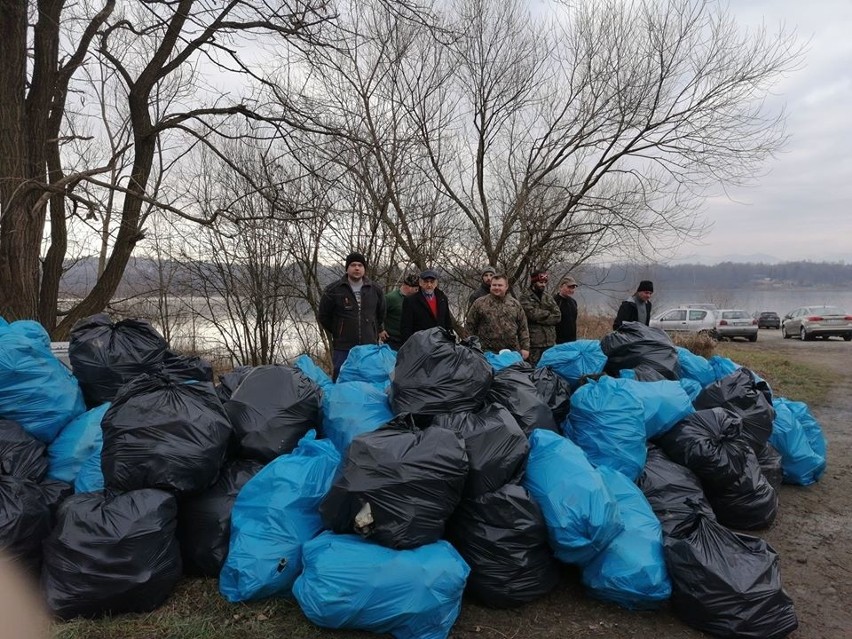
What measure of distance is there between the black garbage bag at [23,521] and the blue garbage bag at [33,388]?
1.64 feet

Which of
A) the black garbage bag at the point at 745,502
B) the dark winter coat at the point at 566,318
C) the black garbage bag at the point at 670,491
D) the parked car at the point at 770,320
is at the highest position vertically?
the dark winter coat at the point at 566,318

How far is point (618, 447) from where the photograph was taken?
3.11 meters

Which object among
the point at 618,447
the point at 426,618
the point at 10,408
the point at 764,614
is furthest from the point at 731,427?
the point at 10,408

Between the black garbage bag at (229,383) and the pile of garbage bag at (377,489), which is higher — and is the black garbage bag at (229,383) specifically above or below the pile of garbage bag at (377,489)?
above

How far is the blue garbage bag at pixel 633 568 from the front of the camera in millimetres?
2525

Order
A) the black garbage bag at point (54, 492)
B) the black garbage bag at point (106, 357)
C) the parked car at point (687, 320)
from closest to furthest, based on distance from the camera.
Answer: the black garbage bag at point (54, 492) → the black garbage bag at point (106, 357) → the parked car at point (687, 320)

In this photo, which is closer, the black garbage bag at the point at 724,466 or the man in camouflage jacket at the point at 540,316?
the black garbage bag at the point at 724,466

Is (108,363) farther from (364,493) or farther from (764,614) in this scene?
A: (764,614)

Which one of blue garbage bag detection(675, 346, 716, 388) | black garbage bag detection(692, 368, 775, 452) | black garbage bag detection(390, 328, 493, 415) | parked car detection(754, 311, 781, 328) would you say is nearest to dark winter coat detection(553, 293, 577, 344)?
blue garbage bag detection(675, 346, 716, 388)

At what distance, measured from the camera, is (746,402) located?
3.94 metres

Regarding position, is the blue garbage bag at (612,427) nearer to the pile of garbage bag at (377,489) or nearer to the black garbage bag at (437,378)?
the pile of garbage bag at (377,489)

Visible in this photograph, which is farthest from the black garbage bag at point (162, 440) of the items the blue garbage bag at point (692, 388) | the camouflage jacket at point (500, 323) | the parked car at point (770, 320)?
the parked car at point (770, 320)

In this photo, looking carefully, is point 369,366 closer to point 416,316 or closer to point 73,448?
point 416,316

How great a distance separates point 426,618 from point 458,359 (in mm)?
1305
